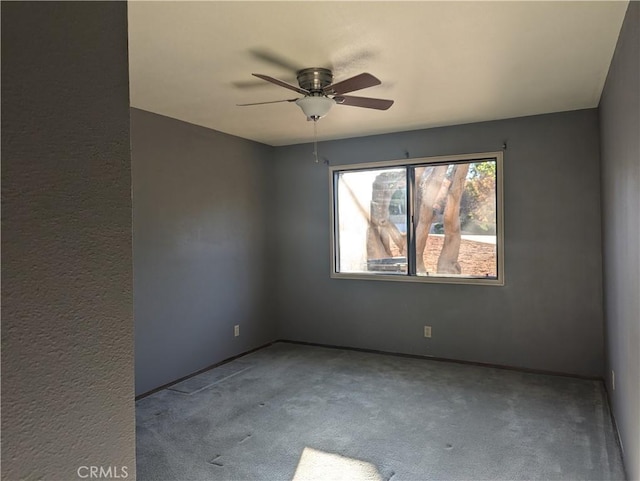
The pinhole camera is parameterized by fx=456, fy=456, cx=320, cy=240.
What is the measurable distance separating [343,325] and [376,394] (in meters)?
1.51

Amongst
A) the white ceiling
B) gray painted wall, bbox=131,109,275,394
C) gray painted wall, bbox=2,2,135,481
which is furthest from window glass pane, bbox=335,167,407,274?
gray painted wall, bbox=2,2,135,481

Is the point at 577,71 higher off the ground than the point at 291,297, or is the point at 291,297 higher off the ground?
the point at 577,71

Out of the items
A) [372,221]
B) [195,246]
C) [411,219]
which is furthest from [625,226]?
[195,246]

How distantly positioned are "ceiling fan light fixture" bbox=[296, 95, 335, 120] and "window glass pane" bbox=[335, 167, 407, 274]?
208 centimetres

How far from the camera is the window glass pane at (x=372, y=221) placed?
495cm

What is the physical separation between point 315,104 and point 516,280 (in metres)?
2.65

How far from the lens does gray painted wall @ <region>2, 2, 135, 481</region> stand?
557 millimetres

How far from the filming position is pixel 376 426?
3133 mm

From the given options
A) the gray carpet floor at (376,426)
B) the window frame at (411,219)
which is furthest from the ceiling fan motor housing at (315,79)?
the gray carpet floor at (376,426)

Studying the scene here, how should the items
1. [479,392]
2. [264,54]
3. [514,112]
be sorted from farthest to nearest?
[514,112] → [479,392] → [264,54]

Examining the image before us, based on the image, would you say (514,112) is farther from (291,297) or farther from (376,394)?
(291,297)

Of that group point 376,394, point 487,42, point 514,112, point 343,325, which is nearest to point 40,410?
point 487,42

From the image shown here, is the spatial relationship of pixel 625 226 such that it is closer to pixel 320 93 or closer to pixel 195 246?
pixel 320 93

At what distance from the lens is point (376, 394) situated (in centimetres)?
373
